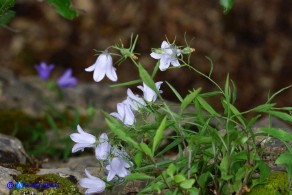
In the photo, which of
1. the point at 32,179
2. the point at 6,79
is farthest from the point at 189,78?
the point at 32,179

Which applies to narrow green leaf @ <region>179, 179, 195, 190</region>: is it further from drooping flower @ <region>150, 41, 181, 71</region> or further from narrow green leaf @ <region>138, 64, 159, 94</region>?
drooping flower @ <region>150, 41, 181, 71</region>

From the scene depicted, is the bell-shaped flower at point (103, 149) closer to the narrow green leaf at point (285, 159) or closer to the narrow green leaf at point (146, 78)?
the narrow green leaf at point (146, 78)

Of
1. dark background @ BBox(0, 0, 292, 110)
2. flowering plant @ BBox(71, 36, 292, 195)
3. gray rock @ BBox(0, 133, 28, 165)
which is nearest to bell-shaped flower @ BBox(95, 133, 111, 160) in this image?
flowering plant @ BBox(71, 36, 292, 195)

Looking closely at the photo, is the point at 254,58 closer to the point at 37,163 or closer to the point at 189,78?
the point at 189,78

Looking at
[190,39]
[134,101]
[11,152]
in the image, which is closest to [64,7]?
[11,152]

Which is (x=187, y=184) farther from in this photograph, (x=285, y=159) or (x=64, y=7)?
(x=64, y=7)

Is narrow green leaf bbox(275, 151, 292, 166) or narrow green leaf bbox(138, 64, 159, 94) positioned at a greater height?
narrow green leaf bbox(138, 64, 159, 94)

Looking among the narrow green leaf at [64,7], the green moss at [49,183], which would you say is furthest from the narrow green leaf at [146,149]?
the narrow green leaf at [64,7]
